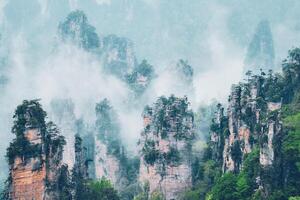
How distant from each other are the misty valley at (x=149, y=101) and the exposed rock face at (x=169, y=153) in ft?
0.39

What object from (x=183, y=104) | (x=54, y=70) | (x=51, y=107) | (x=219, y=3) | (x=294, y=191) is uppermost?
(x=219, y=3)

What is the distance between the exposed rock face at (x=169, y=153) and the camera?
85750 mm

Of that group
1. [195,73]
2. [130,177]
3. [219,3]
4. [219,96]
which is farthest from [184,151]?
[219,3]

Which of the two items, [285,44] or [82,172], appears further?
[285,44]

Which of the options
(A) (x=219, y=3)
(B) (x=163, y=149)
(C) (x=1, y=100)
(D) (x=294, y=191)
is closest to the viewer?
(D) (x=294, y=191)

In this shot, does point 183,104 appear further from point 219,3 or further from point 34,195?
point 219,3

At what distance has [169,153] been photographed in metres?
86.1

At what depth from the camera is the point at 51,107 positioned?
421 feet

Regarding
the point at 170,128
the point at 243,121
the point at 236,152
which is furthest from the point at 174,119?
the point at 236,152

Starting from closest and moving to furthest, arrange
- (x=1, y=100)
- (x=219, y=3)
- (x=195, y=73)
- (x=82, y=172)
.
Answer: (x=82, y=172) → (x=1, y=100) → (x=195, y=73) → (x=219, y=3)

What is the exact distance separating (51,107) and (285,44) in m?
58.8

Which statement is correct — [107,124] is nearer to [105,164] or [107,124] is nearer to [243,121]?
[105,164]

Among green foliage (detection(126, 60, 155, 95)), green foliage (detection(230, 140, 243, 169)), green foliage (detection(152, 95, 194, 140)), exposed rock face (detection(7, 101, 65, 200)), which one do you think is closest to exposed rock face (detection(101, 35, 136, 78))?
green foliage (detection(126, 60, 155, 95))

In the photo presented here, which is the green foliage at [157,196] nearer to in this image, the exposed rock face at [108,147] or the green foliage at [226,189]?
the green foliage at [226,189]
